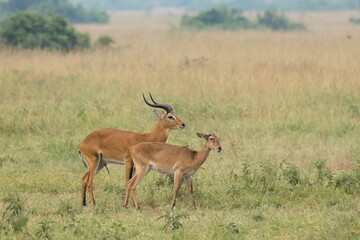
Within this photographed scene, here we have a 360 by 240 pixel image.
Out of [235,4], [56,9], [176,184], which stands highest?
[176,184]

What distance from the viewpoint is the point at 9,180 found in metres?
8.88

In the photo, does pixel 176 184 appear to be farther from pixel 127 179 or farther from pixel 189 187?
pixel 127 179

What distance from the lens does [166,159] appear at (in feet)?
25.6

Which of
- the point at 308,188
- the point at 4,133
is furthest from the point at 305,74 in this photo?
the point at 308,188

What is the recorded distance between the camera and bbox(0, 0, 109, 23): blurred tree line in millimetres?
44100

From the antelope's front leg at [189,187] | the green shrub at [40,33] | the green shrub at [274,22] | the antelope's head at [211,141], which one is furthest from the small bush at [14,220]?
the green shrub at [274,22]

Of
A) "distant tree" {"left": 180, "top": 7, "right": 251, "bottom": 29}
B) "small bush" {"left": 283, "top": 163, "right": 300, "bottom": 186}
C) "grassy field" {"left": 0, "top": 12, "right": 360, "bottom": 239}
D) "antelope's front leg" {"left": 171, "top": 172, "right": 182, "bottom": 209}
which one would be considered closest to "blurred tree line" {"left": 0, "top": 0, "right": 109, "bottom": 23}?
"distant tree" {"left": 180, "top": 7, "right": 251, "bottom": 29}

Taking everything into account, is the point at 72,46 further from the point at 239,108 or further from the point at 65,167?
the point at 65,167

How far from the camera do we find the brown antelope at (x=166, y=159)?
781 cm

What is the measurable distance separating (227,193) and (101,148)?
124cm

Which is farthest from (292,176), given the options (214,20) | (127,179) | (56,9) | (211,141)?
A: (56,9)

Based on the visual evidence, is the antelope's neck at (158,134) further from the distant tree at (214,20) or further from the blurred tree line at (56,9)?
the blurred tree line at (56,9)

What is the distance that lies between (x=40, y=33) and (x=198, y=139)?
10068 mm

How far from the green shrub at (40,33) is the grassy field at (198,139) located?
1167 millimetres
